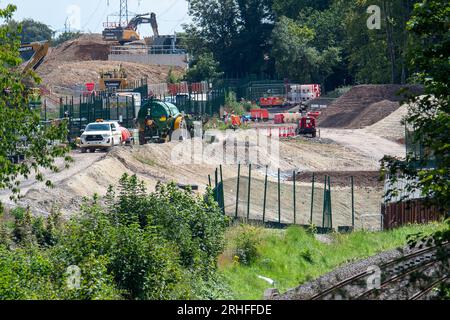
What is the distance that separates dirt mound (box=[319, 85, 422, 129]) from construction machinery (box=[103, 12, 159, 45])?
45281 millimetres

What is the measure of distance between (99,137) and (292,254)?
911 inches

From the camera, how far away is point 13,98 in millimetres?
18656

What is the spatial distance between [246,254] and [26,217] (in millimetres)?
6004

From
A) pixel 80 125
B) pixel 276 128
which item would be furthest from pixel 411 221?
pixel 276 128

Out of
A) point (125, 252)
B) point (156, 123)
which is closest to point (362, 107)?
point (156, 123)

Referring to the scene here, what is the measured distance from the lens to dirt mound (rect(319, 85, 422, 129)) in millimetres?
78188

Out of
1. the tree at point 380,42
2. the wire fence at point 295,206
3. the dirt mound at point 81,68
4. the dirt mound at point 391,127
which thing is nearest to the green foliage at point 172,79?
the dirt mound at point 81,68

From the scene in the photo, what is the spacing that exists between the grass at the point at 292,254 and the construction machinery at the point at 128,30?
316 feet

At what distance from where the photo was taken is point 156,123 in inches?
2143

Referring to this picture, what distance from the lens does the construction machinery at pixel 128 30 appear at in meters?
126

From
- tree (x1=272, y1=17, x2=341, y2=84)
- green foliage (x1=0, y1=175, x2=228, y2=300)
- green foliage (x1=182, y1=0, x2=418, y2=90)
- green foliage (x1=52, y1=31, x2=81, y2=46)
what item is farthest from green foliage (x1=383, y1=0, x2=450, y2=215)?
green foliage (x1=52, y1=31, x2=81, y2=46)

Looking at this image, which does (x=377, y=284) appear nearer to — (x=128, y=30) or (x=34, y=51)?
(x=34, y=51)

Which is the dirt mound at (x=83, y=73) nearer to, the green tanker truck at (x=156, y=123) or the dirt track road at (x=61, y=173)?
the green tanker truck at (x=156, y=123)
